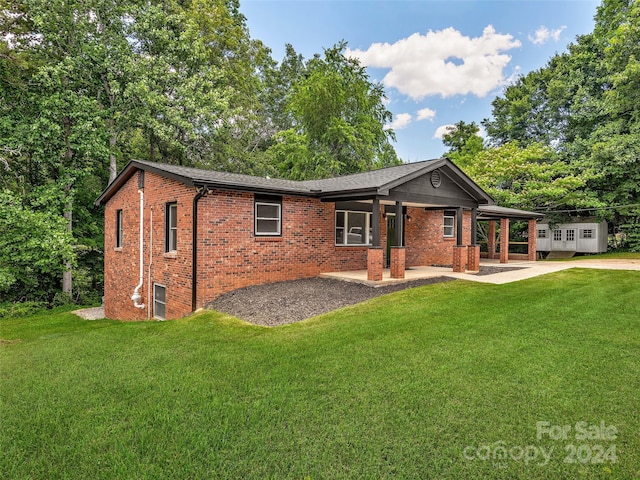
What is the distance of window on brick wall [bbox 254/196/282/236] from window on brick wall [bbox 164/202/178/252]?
2.55 metres

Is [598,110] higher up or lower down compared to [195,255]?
higher up

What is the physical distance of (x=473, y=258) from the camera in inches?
508

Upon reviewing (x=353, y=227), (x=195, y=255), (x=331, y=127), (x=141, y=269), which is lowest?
(x=141, y=269)

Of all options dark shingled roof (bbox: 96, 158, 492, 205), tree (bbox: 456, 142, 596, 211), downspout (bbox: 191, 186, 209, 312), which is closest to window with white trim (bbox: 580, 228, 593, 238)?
tree (bbox: 456, 142, 596, 211)

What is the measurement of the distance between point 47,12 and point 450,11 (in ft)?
57.8

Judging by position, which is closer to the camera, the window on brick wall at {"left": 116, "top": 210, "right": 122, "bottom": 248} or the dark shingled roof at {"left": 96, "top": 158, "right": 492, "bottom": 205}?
the dark shingled roof at {"left": 96, "top": 158, "right": 492, "bottom": 205}

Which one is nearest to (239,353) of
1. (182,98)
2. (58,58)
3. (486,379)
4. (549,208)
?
(486,379)

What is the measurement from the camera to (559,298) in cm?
798

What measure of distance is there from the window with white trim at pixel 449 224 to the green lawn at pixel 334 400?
32.0 feet

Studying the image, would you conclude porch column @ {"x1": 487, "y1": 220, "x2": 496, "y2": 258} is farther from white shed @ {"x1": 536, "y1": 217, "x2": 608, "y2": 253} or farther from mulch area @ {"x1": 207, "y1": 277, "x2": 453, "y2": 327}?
mulch area @ {"x1": 207, "y1": 277, "x2": 453, "y2": 327}

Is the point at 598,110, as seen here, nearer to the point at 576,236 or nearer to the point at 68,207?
the point at 576,236

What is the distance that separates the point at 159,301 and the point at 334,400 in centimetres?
904

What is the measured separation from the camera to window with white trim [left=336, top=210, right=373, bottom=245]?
12258 mm

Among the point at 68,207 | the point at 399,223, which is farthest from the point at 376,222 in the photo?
the point at 68,207
